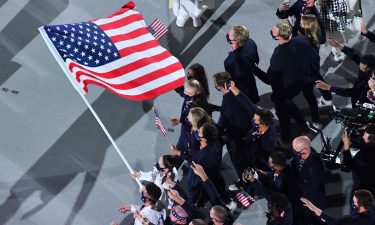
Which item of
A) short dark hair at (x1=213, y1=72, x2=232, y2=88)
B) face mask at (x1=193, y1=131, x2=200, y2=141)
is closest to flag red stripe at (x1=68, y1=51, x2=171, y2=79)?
short dark hair at (x1=213, y1=72, x2=232, y2=88)

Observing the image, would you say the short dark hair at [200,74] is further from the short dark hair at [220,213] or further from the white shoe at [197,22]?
the white shoe at [197,22]

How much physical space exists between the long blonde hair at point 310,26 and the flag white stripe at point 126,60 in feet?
7.15

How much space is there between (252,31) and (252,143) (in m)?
3.74

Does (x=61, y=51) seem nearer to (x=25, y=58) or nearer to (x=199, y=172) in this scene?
(x=199, y=172)

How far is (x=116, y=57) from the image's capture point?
32.3 feet

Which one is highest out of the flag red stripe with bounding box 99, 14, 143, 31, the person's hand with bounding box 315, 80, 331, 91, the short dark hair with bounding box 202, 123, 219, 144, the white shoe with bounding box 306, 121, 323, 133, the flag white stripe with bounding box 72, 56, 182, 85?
the flag red stripe with bounding box 99, 14, 143, 31

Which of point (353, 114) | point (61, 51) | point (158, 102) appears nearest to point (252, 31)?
point (158, 102)

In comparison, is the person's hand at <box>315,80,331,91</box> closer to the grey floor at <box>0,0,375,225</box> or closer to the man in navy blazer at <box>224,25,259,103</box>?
the man in navy blazer at <box>224,25,259,103</box>

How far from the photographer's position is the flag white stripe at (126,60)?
9.71m

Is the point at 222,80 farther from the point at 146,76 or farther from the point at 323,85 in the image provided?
the point at 323,85

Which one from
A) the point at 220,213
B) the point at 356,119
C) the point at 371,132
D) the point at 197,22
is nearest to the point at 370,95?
the point at 356,119

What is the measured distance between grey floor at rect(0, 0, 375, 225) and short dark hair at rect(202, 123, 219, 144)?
1.62 m

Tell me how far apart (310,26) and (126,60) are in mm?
2808

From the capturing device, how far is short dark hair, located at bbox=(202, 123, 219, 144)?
9.12m
